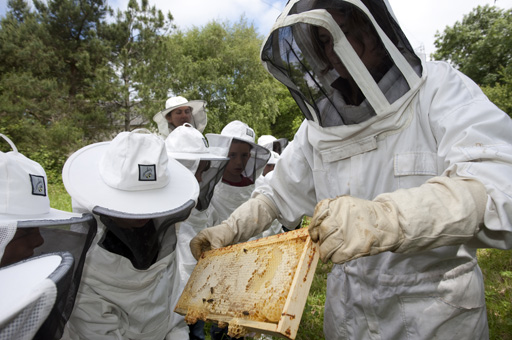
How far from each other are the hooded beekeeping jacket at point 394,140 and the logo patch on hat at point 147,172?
1.02 m

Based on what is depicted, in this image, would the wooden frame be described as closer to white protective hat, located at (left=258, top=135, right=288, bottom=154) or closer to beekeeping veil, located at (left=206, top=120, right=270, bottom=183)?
beekeeping veil, located at (left=206, top=120, right=270, bottom=183)

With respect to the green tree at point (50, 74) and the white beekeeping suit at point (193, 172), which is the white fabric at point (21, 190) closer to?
the white beekeeping suit at point (193, 172)

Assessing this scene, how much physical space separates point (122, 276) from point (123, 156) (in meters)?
0.76

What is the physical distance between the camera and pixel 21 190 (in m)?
1.55

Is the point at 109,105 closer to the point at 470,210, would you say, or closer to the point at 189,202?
the point at 189,202

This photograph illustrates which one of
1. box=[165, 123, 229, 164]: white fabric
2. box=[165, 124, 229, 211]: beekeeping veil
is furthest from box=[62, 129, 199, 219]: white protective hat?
box=[165, 123, 229, 164]: white fabric

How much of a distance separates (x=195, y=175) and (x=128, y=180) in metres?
1.53

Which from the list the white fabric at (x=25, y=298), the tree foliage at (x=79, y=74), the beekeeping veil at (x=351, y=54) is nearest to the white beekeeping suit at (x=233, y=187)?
the beekeeping veil at (x=351, y=54)

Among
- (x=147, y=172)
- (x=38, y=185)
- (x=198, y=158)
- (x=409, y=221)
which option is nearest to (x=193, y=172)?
(x=198, y=158)

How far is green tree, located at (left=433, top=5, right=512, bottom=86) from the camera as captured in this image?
21.5 m

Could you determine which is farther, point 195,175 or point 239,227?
point 195,175

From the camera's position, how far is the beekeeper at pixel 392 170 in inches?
47.9

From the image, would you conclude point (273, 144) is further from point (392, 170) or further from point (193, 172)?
point (392, 170)

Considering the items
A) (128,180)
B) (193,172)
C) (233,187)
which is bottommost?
(233,187)
